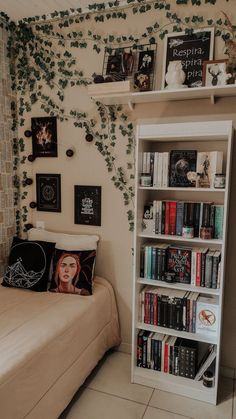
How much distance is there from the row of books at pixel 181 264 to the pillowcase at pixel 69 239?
49 centimetres

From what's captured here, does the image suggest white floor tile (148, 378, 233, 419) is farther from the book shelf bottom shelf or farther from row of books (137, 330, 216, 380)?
row of books (137, 330, 216, 380)

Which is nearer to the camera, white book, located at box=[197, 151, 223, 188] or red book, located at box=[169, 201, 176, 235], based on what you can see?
white book, located at box=[197, 151, 223, 188]

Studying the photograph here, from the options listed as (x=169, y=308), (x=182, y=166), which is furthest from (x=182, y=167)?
(x=169, y=308)

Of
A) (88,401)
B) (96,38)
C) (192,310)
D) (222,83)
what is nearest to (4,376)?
(88,401)

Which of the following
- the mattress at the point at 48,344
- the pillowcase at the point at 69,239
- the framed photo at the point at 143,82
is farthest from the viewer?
the pillowcase at the point at 69,239

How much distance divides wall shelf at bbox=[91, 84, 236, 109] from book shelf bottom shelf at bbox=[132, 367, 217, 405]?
6.31 feet

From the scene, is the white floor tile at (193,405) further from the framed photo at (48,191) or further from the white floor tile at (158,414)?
the framed photo at (48,191)

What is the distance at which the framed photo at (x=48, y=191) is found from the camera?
8.87 ft

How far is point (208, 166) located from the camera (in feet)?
6.64

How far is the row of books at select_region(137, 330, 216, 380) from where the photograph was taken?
2.14 metres

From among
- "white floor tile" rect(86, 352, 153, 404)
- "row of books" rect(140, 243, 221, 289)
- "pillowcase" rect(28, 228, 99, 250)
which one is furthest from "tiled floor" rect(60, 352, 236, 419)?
"pillowcase" rect(28, 228, 99, 250)

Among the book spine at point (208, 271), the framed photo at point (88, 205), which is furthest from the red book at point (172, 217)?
the framed photo at point (88, 205)

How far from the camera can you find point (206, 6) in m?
2.12

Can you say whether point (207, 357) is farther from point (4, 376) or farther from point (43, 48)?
point (43, 48)
